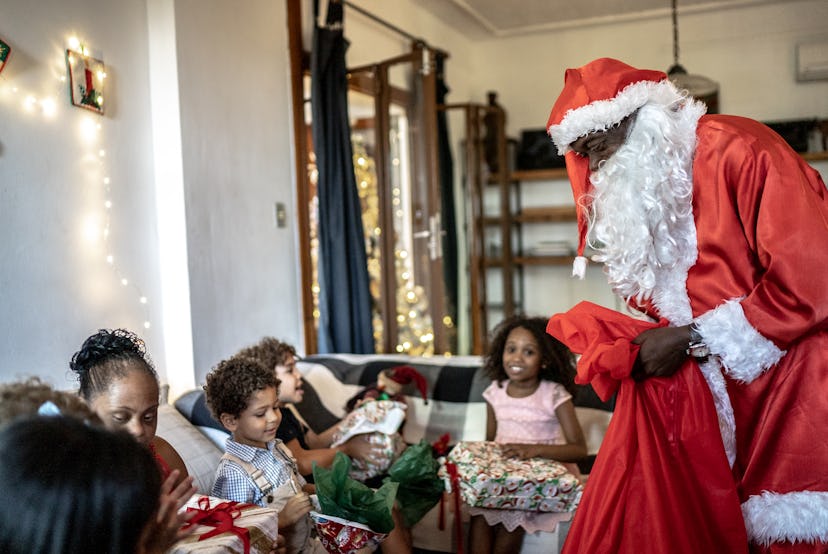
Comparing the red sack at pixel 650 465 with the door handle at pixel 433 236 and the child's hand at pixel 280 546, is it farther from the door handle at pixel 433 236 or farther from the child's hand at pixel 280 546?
the door handle at pixel 433 236

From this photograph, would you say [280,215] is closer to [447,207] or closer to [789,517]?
[447,207]

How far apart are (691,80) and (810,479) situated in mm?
3786

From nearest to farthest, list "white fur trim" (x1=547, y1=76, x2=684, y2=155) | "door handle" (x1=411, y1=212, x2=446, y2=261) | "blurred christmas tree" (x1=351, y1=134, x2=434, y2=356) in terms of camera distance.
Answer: "white fur trim" (x1=547, y1=76, x2=684, y2=155) < "blurred christmas tree" (x1=351, y1=134, x2=434, y2=356) < "door handle" (x1=411, y1=212, x2=446, y2=261)

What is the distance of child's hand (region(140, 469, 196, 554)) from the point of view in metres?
0.94

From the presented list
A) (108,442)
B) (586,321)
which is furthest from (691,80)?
(108,442)

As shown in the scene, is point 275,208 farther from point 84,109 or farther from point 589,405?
point 589,405

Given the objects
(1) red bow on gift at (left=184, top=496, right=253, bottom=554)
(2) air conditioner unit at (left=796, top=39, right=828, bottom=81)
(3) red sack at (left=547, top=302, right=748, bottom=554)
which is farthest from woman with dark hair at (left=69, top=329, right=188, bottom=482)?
(2) air conditioner unit at (left=796, top=39, right=828, bottom=81)

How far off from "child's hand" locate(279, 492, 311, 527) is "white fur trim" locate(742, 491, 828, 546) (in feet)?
3.25

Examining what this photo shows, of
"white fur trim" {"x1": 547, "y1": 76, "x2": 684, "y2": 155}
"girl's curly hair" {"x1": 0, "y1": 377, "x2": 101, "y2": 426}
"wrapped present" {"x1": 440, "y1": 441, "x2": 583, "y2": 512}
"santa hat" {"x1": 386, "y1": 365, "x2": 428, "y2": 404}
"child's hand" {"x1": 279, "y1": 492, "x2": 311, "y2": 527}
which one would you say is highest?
"white fur trim" {"x1": 547, "y1": 76, "x2": 684, "y2": 155}

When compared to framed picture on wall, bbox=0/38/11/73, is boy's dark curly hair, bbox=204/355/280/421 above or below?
below

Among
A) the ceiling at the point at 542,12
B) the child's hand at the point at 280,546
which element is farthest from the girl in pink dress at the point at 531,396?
the ceiling at the point at 542,12

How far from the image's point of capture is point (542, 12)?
18.8ft

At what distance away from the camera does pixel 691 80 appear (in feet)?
15.3

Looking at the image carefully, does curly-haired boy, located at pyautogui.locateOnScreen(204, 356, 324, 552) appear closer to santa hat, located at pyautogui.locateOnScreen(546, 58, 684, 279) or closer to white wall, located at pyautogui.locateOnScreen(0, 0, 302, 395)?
white wall, located at pyautogui.locateOnScreen(0, 0, 302, 395)
